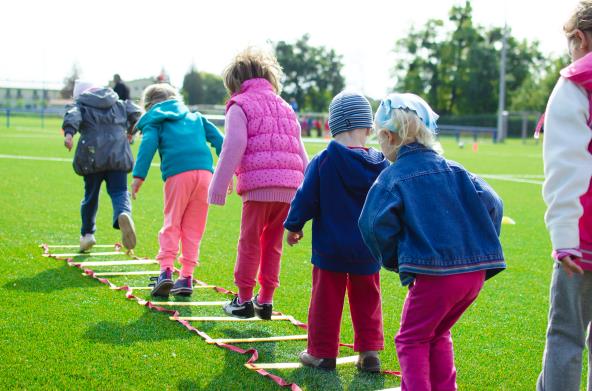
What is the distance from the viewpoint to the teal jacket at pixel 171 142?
5582 millimetres

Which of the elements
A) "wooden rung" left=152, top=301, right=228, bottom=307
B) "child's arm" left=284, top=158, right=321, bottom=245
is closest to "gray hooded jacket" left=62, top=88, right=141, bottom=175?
"wooden rung" left=152, top=301, right=228, bottom=307

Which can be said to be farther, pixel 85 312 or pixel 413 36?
pixel 413 36

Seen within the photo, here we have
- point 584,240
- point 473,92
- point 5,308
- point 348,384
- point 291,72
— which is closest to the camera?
point 584,240

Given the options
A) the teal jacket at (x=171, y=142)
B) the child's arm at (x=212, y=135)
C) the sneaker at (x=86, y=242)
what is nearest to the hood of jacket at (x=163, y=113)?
the teal jacket at (x=171, y=142)

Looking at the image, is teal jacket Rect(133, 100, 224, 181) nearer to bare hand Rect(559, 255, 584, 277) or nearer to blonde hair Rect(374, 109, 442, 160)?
blonde hair Rect(374, 109, 442, 160)

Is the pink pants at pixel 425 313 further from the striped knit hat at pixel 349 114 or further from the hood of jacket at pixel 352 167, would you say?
the striped knit hat at pixel 349 114

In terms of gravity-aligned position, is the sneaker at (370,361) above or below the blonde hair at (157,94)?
below

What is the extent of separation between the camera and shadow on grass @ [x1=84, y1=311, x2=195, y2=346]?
4289 mm

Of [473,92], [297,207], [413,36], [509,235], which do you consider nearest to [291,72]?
[413,36]

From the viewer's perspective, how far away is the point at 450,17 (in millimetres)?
75688

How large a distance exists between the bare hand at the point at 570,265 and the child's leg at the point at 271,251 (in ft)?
7.73

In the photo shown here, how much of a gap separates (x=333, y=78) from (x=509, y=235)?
7641 centimetres

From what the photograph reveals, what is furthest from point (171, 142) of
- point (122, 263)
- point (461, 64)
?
point (461, 64)

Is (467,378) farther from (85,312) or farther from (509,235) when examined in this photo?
(509,235)
